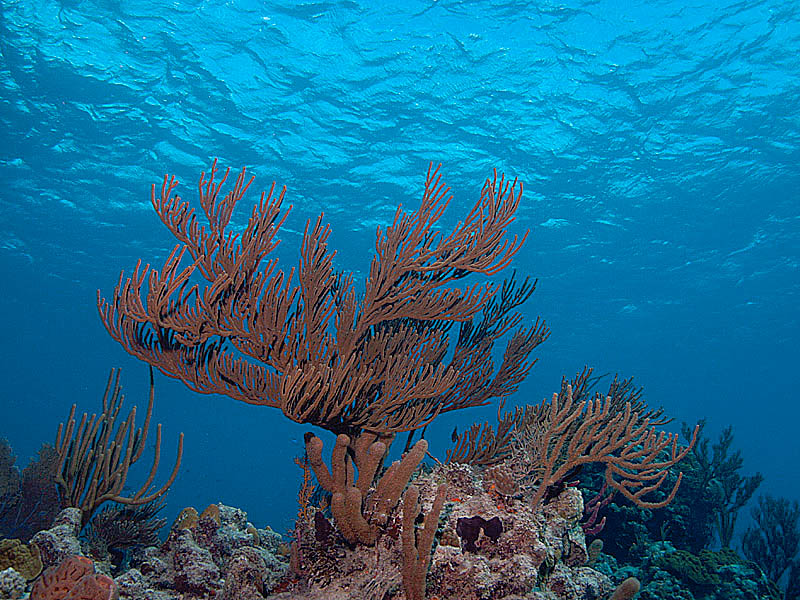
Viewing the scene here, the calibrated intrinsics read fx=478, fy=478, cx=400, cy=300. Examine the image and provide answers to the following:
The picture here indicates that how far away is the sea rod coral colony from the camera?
12.2 ft

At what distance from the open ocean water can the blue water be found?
0.08 m

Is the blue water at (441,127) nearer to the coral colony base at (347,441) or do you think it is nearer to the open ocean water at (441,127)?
the open ocean water at (441,127)

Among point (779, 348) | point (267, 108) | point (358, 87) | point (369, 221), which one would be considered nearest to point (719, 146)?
point (358, 87)

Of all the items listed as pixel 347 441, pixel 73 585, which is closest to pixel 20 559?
pixel 73 585

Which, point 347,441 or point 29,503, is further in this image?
point 29,503

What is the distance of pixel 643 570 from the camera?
8.32m

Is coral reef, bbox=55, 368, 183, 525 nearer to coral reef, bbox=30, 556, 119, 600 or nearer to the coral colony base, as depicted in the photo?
the coral colony base

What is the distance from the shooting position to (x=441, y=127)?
1906 centimetres

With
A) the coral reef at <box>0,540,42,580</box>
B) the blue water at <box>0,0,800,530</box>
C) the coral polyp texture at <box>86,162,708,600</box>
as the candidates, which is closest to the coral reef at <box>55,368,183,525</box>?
the coral polyp texture at <box>86,162,708,600</box>

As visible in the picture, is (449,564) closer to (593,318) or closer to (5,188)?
(5,188)

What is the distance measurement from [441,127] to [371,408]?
16.5 meters

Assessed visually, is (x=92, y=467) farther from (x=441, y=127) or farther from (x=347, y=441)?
(x=441, y=127)

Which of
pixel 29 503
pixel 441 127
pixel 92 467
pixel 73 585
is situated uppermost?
pixel 441 127

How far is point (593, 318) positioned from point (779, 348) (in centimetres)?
1832
